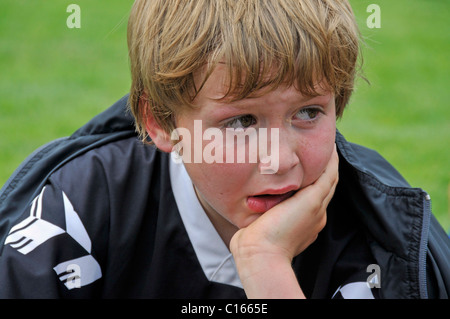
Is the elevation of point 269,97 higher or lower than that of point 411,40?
lower

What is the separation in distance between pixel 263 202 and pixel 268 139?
0.79 feet

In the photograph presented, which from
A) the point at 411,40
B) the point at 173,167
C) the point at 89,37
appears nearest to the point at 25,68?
the point at 89,37

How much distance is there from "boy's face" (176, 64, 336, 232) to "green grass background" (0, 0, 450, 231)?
93.3 inches

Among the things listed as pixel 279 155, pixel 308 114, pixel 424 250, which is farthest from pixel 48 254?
pixel 424 250

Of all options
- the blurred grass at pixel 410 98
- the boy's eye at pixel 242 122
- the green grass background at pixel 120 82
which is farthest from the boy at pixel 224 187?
the green grass background at pixel 120 82

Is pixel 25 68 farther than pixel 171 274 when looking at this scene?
Yes

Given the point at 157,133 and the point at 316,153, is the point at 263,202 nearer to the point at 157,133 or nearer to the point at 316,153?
the point at 316,153

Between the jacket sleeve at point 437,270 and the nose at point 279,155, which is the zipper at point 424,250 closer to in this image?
the jacket sleeve at point 437,270

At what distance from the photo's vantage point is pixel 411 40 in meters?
7.51

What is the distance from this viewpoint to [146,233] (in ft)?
7.46

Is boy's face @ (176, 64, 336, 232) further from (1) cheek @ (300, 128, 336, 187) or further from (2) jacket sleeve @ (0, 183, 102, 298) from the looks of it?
(2) jacket sleeve @ (0, 183, 102, 298)

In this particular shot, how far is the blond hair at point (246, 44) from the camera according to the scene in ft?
5.99

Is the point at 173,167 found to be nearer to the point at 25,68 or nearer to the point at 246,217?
the point at 246,217
